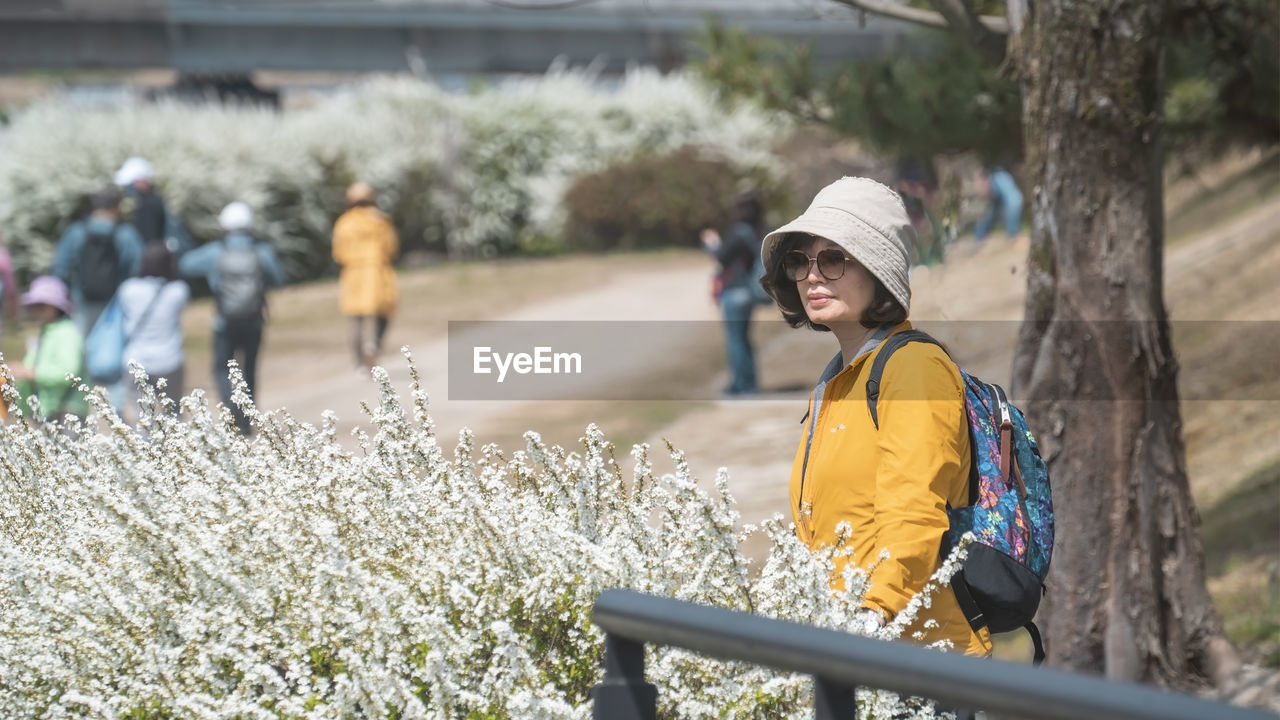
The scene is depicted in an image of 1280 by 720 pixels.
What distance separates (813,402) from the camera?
2.85 meters

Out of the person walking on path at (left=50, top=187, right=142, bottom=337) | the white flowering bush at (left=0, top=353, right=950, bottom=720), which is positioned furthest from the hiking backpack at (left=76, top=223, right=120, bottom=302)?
the white flowering bush at (left=0, top=353, right=950, bottom=720)

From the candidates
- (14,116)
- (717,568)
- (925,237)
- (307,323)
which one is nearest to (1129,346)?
(925,237)

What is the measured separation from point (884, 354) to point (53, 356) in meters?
5.81

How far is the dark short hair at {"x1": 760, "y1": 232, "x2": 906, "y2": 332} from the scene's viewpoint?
2.75m

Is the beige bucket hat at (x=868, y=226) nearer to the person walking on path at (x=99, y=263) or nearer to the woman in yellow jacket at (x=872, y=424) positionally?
the woman in yellow jacket at (x=872, y=424)

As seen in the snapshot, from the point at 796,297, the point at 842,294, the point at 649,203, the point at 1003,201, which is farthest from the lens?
the point at 649,203

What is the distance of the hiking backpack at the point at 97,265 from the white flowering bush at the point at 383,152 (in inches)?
417

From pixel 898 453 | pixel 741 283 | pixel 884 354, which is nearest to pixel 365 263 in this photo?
pixel 741 283

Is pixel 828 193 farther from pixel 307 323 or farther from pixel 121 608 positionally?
pixel 307 323

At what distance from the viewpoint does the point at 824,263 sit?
277 centimetres

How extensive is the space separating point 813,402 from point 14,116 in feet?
71.8

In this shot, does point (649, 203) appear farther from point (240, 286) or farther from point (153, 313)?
point (153, 313)

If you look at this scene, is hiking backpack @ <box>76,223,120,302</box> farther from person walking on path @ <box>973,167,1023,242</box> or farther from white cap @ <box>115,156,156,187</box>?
person walking on path @ <box>973,167,1023,242</box>

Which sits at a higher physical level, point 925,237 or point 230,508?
point 925,237
